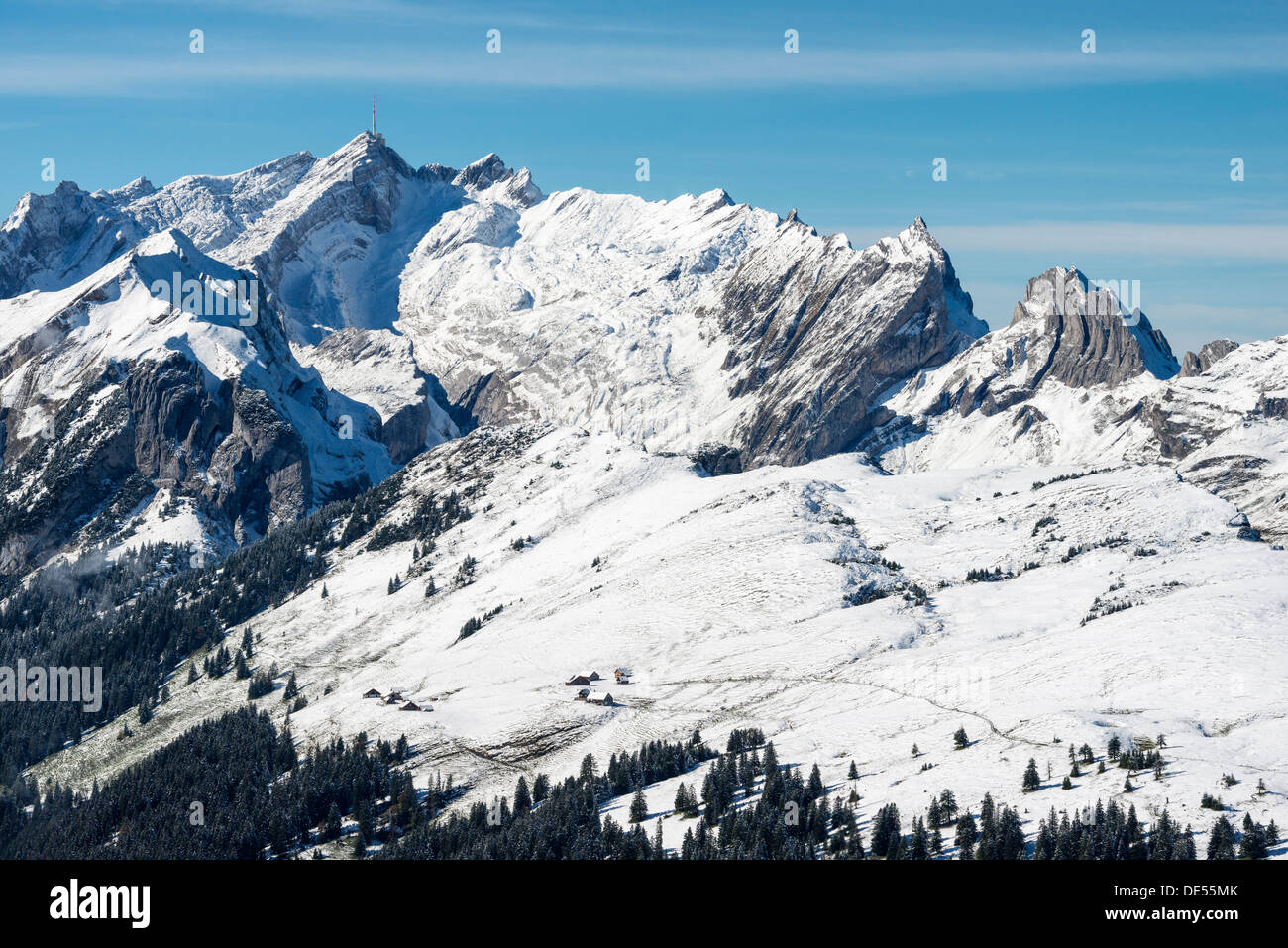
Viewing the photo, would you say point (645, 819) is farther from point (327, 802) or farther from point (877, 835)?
point (327, 802)

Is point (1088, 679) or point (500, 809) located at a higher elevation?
point (1088, 679)

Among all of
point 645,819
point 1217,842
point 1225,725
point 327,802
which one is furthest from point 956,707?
point 327,802

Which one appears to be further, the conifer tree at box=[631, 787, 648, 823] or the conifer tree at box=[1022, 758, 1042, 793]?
the conifer tree at box=[631, 787, 648, 823]

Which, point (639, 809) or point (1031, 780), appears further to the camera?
point (639, 809)

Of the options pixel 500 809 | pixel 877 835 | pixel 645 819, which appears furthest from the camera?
pixel 500 809

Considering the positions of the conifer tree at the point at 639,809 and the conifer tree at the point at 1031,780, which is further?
the conifer tree at the point at 639,809

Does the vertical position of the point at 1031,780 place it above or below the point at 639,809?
above
